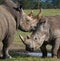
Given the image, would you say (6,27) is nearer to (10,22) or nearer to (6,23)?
(6,23)

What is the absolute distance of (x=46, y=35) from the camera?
40.7 ft

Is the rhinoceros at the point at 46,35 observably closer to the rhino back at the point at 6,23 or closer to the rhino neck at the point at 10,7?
the rhino back at the point at 6,23

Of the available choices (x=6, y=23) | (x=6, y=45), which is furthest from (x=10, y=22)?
(x=6, y=45)

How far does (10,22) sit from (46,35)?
1199mm

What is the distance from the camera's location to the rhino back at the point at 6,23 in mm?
12109

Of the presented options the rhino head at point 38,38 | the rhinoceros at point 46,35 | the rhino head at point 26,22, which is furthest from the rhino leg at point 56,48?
the rhino head at point 26,22

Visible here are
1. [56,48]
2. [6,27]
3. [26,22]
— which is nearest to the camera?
[56,48]

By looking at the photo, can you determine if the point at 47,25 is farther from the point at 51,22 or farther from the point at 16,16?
the point at 16,16

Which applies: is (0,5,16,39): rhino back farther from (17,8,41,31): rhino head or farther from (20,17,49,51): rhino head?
(17,8,41,31): rhino head

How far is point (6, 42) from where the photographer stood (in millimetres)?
12766

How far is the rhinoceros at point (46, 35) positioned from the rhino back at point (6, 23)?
747 millimetres

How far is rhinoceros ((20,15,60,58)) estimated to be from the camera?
476 inches

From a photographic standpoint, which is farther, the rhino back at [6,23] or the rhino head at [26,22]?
the rhino head at [26,22]

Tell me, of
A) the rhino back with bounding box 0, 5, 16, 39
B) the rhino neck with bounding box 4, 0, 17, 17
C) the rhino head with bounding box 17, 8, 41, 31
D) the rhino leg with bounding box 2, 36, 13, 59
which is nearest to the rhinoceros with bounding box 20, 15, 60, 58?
the rhino back with bounding box 0, 5, 16, 39
